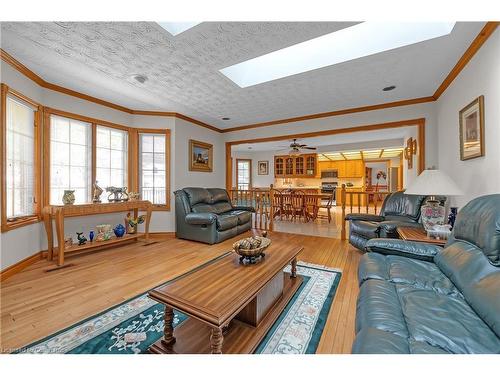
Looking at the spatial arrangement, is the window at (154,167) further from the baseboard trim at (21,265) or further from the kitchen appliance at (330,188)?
the kitchen appliance at (330,188)

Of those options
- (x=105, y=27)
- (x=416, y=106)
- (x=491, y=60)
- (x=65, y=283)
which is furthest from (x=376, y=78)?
(x=65, y=283)

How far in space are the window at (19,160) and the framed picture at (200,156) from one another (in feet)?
8.30

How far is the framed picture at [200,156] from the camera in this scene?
15.9 ft

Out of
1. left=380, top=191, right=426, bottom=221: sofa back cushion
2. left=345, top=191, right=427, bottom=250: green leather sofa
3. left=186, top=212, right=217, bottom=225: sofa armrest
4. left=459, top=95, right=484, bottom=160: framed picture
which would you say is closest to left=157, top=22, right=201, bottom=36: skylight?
left=186, top=212, right=217, bottom=225: sofa armrest

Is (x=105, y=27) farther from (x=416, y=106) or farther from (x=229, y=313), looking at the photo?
(x=416, y=106)

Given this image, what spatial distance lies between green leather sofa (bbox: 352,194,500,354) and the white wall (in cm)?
80

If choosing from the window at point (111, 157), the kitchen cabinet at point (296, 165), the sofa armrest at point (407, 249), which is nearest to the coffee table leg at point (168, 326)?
the sofa armrest at point (407, 249)

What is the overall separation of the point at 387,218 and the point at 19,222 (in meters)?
5.11

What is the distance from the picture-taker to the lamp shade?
6.98 ft

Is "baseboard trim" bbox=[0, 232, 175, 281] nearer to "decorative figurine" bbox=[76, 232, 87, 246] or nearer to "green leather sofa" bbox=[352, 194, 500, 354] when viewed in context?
"decorative figurine" bbox=[76, 232, 87, 246]

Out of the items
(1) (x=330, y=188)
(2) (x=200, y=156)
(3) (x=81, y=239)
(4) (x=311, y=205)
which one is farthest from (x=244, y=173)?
(3) (x=81, y=239)

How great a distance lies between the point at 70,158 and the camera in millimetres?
3490

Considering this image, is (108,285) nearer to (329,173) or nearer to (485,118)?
(485,118)
